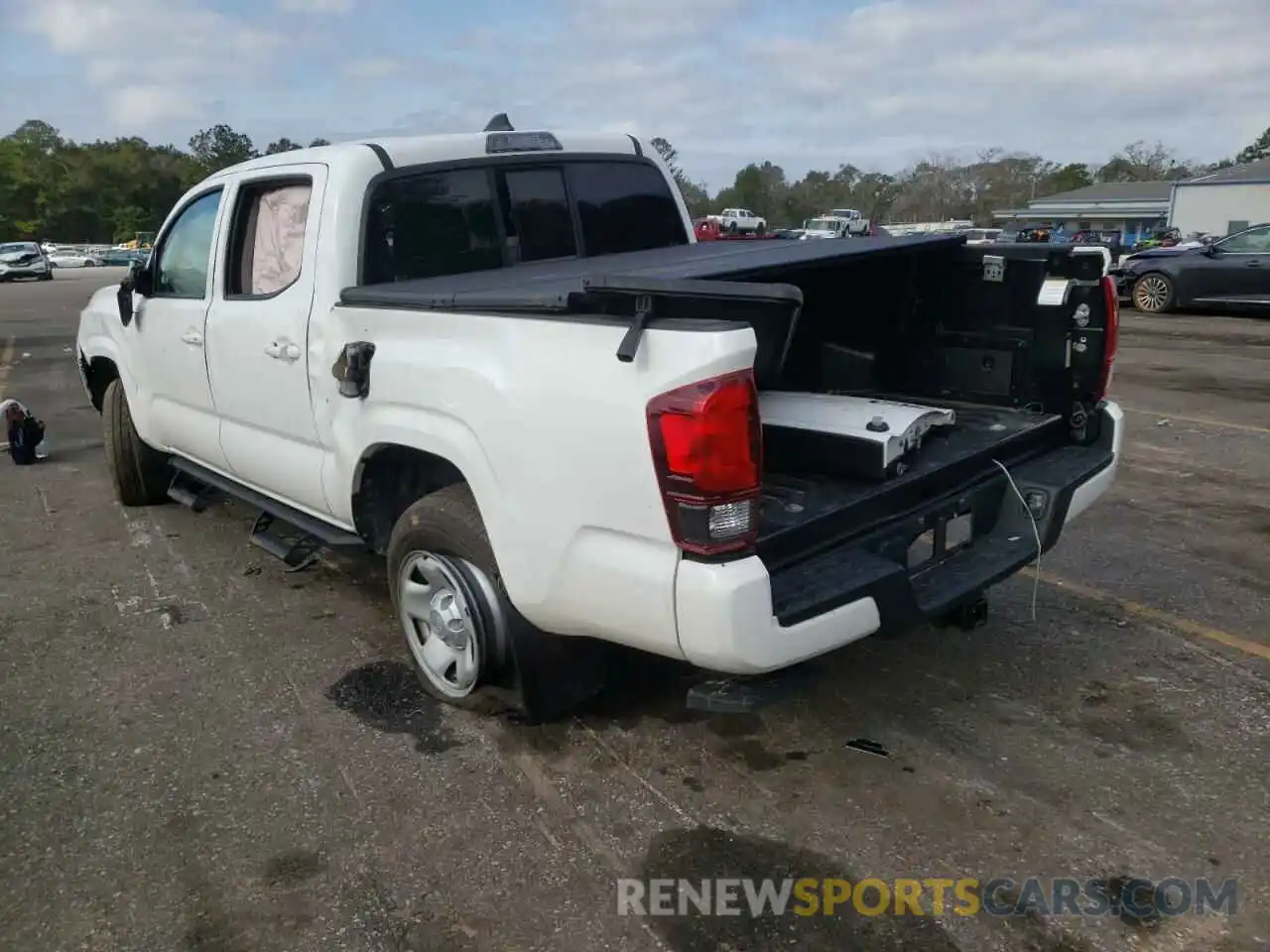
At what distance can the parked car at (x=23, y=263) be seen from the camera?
38.8 meters

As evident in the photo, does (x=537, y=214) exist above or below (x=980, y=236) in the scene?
above

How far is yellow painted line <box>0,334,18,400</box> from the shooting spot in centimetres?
1237

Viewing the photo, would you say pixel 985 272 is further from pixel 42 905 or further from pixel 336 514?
pixel 42 905

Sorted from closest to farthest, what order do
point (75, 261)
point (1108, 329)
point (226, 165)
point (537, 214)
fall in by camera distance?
point (1108, 329), point (537, 214), point (75, 261), point (226, 165)

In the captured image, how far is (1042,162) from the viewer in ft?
350

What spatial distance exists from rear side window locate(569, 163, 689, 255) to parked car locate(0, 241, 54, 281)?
41.4 meters

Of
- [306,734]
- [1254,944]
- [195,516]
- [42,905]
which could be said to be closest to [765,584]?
[1254,944]

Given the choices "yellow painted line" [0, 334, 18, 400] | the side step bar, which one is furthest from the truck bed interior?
"yellow painted line" [0, 334, 18, 400]

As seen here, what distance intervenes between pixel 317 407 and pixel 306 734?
1.21 metres

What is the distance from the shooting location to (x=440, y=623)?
3.57 meters

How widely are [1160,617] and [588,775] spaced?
266 centimetres

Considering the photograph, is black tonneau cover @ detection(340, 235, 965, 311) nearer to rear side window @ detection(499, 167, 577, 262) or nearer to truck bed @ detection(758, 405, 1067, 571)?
rear side window @ detection(499, 167, 577, 262)

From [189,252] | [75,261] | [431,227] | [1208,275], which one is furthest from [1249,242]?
[75,261]

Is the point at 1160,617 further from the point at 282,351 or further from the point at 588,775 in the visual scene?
the point at 282,351
